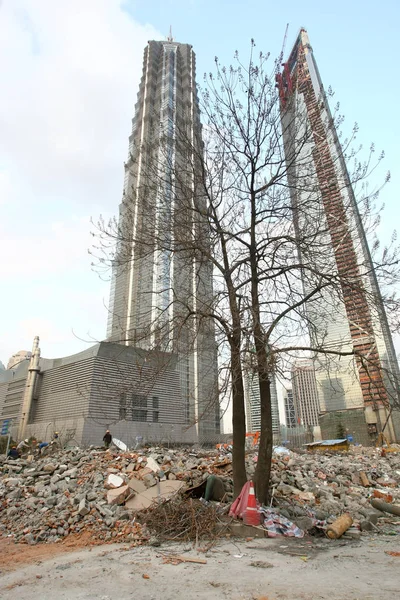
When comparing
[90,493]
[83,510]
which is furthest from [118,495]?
[90,493]

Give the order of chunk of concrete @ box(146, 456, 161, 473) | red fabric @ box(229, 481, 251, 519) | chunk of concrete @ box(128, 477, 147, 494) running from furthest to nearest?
chunk of concrete @ box(146, 456, 161, 473) < chunk of concrete @ box(128, 477, 147, 494) < red fabric @ box(229, 481, 251, 519)

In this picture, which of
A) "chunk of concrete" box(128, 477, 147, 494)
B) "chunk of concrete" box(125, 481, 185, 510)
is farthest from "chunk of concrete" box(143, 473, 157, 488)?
"chunk of concrete" box(125, 481, 185, 510)

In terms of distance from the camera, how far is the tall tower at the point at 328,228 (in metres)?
7.49

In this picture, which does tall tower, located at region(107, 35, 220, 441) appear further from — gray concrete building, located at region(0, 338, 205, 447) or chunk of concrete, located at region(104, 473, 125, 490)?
gray concrete building, located at region(0, 338, 205, 447)

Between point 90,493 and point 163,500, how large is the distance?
6.92ft

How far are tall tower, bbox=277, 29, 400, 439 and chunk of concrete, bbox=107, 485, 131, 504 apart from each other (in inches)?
193

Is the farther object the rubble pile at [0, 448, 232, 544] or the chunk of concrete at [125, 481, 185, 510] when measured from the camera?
the chunk of concrete at [125, 481, 185, 510]

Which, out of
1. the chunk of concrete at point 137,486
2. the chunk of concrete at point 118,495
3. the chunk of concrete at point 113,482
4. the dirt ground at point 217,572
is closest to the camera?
the dirt ground at point 217,572

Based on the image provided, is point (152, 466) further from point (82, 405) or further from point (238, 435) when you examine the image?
point (82, 405)

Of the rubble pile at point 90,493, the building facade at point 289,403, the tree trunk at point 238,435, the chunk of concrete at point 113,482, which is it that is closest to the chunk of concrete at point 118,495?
the rubble pile at point 90,493

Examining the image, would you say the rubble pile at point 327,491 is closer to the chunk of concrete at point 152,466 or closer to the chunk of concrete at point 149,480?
the chunk of concrete at point 149,480

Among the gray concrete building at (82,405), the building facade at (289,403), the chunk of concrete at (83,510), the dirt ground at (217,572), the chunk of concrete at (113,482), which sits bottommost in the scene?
the dirt ground at (217,572)

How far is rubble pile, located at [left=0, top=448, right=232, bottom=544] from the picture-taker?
6.53m

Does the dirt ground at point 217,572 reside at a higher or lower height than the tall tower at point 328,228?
lower
